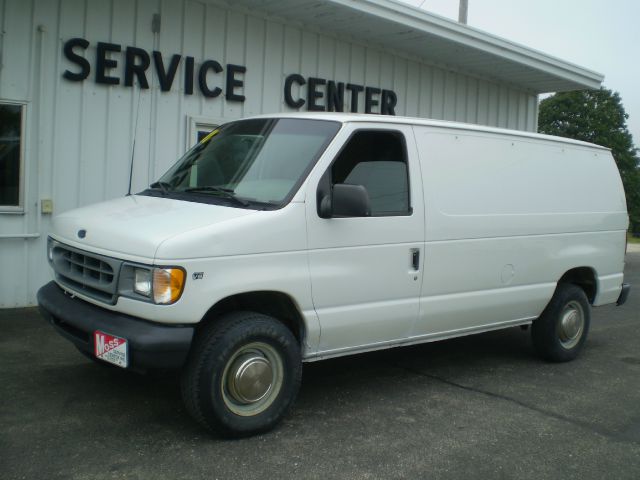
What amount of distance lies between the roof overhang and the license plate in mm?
6075

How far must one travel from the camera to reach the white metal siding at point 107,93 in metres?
7.66

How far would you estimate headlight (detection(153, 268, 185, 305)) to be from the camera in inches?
153

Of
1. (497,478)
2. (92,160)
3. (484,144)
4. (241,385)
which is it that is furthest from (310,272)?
(92,160)

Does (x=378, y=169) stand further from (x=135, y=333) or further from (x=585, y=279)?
(x=585, y=279)

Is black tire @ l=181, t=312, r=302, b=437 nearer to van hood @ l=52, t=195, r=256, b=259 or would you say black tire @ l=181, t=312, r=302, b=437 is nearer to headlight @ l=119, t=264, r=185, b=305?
headlight @ l=119, t=264, r=185, b=305

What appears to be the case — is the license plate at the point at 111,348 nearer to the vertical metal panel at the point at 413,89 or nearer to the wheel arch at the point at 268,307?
the wheel arch at the point at 268,307

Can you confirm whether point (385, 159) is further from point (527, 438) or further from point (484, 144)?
point (527, 438)

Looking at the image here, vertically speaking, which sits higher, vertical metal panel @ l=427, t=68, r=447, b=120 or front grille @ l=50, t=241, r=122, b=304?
vertical metal panel @ l=427, t=68, r=447, b=120

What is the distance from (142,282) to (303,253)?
1059 mm

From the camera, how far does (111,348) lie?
13.2 feet

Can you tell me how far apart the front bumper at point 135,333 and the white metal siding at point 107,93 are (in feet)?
12.3

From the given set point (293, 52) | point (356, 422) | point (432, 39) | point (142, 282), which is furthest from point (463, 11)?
point (142, 282)

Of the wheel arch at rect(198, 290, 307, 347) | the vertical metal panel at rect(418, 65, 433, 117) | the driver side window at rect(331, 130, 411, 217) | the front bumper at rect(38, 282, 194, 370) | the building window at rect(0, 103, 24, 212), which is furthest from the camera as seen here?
the vertical metal panel at rect(418, 65, 433, 117)

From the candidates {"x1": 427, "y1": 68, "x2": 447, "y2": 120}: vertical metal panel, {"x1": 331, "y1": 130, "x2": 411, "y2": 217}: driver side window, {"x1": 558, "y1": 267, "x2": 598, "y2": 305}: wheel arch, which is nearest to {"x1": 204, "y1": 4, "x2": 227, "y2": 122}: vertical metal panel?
{"x1": 427, "y1": 68, "x2": 447, "y2": 120}: vertical metal panel
